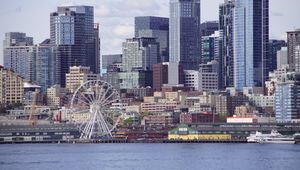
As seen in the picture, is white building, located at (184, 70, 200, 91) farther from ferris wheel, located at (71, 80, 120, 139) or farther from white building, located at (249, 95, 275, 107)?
ferris wheel, located at (71, 80, 120, 139)

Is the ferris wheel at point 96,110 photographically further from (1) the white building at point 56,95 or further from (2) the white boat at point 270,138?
(1) the white building at point 56,95

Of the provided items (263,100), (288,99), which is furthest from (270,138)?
(263,100)

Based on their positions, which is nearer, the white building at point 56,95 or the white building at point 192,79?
the white building at point 56,95

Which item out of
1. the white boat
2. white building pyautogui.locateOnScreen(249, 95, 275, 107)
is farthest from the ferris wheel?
white building pyautogui.locateOnScreen(249, 95, 275, 107)

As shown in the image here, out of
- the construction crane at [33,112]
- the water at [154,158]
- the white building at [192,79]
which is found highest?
the white building at [192,79]

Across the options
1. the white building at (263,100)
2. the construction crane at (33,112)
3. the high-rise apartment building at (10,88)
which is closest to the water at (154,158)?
the construction crane at (33,112)

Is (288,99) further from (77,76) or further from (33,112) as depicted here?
(77,76)
